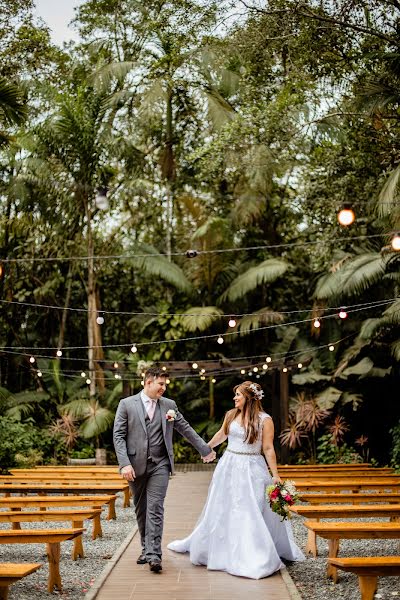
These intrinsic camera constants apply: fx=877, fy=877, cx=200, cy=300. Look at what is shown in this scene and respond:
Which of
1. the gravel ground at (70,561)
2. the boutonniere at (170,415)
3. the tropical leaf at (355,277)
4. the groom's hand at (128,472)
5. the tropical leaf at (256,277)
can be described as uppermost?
the tropical leaf at (256,277)

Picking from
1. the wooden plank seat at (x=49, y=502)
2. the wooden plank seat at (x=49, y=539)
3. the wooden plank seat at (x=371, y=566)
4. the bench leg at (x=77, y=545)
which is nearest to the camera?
the wooden plank seat at (x=371, y=566)

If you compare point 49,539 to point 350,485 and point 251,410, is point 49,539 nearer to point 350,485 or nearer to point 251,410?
point 251,410

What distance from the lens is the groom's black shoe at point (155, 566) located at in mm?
7332

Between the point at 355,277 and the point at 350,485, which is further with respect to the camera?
the point at 355,277

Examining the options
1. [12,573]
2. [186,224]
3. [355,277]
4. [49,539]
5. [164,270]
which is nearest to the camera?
[12,573]

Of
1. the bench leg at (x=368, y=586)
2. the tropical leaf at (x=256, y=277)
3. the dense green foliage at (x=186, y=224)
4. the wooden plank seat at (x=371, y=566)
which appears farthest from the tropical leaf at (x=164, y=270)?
the wooden plank seat at (x=371, y=566)

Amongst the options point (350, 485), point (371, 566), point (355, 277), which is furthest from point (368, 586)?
point (355, 277)

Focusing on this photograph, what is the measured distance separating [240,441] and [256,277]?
601 inches

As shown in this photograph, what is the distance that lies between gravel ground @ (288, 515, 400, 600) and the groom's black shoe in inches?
45.0

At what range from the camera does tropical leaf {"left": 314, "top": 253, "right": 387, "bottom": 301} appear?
1972 centimetres

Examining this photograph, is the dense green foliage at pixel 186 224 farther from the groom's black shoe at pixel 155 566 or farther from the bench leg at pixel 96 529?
the groom's black shoe at pixel 155 566

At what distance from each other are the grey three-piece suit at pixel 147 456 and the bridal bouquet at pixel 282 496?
0.92m

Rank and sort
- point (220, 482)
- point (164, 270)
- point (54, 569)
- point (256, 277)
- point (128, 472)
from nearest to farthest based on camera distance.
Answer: point (54, 569) < point (128, 472) < point (220, 482) < point (256, 277) < point (164, 270)

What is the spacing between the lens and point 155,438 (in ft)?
25.1
